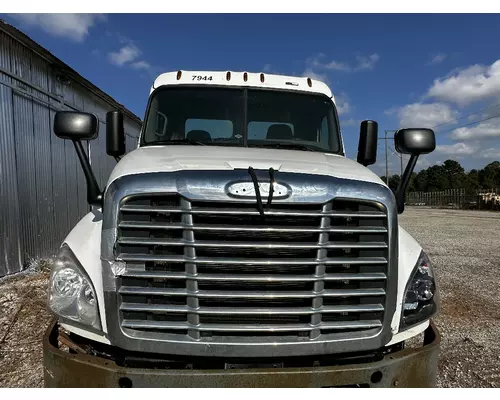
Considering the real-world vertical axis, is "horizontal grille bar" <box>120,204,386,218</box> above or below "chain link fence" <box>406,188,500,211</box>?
above

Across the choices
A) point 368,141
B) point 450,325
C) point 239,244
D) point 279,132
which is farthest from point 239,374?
point 450,325

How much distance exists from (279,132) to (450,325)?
333 centimetres

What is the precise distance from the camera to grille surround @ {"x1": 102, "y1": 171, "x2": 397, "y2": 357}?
2.21 meters

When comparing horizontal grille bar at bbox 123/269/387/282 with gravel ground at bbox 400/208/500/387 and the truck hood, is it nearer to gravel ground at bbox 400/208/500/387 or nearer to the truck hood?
the truck hood

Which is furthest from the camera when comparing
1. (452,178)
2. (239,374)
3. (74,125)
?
(452,178)

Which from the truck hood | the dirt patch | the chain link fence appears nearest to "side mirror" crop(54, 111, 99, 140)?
the truck hood

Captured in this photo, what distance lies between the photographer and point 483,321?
526 centimetres

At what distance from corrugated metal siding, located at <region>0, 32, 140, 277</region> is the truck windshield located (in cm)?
485

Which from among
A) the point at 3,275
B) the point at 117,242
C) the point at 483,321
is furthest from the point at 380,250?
Result: the point at 3,275

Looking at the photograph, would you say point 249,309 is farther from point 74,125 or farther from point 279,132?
point 279,132

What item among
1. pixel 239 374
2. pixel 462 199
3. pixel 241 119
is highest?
pixel 241 119

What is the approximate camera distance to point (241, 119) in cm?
389

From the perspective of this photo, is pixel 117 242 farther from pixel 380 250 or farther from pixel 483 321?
pixel 483 321

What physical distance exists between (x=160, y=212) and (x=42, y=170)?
7.75 meters
